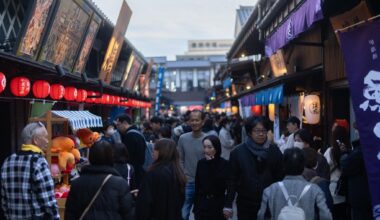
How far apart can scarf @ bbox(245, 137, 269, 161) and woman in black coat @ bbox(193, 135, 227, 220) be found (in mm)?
761

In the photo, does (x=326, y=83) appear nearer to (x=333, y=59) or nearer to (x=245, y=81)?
(x=333, y=59)

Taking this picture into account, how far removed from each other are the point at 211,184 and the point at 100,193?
7.54ft

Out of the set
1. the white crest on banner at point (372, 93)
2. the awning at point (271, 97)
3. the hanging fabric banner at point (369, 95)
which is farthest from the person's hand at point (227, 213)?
the awning at point (271, 97)

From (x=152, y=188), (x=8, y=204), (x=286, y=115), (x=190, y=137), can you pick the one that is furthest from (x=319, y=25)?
(x=8, y=204)

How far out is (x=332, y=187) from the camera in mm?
7332

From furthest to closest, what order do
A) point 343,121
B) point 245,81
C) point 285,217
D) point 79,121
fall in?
point 245,81 < point 343,121 < point 79,121 < point 285,217

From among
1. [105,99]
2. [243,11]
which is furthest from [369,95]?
[243,11]

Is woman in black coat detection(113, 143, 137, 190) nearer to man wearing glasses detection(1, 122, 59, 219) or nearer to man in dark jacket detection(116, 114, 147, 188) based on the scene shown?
man in dark jacket detection(116, 114, 147, 188)

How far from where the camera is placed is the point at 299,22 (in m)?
8.93

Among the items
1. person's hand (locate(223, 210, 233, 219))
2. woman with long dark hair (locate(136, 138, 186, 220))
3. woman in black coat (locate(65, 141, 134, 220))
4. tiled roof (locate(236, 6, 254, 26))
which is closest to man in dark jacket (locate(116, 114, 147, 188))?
person's hand (locate(223, 210, 233, 219))

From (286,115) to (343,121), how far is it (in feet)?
19.2

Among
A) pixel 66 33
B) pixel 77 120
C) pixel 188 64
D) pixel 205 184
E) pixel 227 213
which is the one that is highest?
pixel 188 64

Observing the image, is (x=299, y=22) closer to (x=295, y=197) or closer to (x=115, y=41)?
(x=295, y=197)

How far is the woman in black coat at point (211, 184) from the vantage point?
6621 mm
